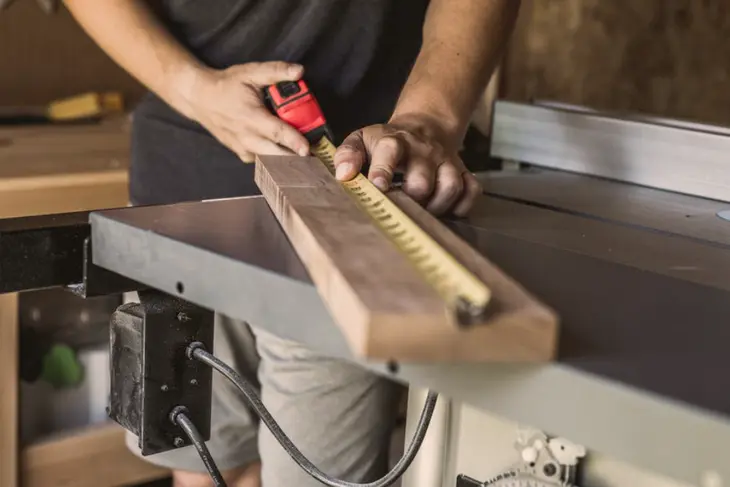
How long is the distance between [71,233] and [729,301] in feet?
1.37

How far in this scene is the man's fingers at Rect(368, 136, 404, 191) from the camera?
2.16 feet

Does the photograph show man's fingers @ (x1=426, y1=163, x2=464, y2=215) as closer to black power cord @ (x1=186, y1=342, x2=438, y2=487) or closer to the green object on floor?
black power cord @ (x1=186, y1=342, x2=438, y2=487)

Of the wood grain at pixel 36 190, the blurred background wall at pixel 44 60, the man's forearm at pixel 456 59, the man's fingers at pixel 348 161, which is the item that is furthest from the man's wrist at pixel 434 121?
the blurred background wall at pixel 44 60

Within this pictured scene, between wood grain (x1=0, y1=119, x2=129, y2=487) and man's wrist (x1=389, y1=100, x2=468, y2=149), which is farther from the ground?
man's wrist (x1=389, y1=100, x2=468, y2=149)

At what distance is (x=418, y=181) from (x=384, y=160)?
0.10 ft

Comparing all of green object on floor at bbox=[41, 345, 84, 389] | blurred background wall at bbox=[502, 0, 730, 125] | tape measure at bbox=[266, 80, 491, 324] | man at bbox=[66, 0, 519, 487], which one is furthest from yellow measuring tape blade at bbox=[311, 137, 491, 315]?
blurred background wall at bbox=[502, 0, 730, 125]

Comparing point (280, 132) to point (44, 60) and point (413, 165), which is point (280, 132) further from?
point (44, 60)

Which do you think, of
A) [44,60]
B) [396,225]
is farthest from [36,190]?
[396,225]

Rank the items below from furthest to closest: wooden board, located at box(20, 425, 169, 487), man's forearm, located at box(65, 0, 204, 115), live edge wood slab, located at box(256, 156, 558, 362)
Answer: wooden board, located at box(20, 425, 169, 487) → man's forearm, located at box(65, 0, 204, 115) → live edge wood slab, located at box(256, 156, 558, 362)

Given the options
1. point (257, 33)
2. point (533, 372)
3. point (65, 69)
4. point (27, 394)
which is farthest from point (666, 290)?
point (65, 69)

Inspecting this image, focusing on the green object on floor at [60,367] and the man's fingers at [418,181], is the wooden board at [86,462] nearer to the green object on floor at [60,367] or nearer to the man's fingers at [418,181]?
the green object on floor at [60,367]

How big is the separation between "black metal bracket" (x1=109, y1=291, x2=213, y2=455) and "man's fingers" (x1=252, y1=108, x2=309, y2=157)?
0.15 meters

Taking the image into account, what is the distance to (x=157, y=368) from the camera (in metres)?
0.68

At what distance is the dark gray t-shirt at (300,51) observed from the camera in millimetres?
943
